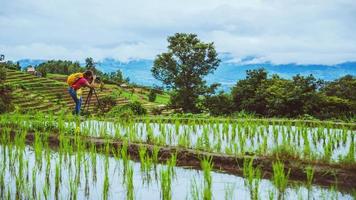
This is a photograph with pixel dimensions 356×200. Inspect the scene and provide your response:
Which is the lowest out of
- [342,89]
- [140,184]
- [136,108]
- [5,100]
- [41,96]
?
[140,184]

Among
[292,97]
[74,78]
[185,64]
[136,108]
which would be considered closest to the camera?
[74,78]

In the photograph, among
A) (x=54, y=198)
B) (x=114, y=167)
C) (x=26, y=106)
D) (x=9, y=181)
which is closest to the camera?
(x=54, y=198)

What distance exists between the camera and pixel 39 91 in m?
28.0

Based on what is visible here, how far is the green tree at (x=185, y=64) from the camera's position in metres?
22.1

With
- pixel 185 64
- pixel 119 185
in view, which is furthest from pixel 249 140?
pixel 185 64

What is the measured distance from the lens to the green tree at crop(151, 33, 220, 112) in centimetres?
2214

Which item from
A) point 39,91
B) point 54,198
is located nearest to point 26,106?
point 39,91

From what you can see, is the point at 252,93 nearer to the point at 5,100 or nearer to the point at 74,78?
the point at 74,78

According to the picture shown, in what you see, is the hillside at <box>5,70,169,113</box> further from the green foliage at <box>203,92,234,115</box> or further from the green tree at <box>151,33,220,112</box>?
the green foliage at <box>203,92,234,115</box>

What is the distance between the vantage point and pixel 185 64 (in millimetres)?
22406

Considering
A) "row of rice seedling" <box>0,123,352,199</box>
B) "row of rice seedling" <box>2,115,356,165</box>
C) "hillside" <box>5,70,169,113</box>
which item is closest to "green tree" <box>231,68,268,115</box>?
"row of rice seedling" <box>2,115,356,165</box>

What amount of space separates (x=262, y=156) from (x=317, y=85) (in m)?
9.43

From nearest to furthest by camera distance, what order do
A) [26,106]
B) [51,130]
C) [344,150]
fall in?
[344,150] < [51,130] < [26,106]

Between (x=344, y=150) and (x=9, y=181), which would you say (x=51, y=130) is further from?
(x=344, y=150)
